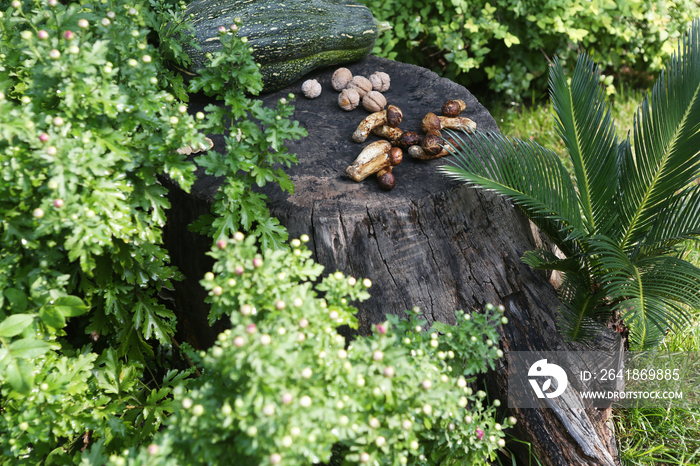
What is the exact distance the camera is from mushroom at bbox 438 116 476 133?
7.18ft

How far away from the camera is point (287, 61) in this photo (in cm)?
256

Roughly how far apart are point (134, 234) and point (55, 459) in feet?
2.37

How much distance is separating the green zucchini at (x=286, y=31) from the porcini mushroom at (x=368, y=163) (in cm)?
86

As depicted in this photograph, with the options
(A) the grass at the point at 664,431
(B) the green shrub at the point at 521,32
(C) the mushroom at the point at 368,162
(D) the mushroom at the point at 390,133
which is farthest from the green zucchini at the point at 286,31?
(A) the grass at the point at 664,431

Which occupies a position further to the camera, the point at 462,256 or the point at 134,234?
the point at 462,256

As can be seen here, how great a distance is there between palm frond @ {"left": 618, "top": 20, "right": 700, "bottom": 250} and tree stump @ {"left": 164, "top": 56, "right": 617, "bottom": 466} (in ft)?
1.41

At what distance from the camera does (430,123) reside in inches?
85.7

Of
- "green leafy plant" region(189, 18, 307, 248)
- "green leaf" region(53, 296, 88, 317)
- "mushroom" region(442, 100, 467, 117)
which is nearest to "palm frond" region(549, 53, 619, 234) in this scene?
"mushroom" region(442, 100, 467, 117)

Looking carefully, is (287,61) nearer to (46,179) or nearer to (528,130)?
(46,179)

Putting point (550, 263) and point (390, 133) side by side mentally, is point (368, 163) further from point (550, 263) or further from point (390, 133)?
point (550, 263)

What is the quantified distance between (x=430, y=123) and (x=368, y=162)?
41 centimetres

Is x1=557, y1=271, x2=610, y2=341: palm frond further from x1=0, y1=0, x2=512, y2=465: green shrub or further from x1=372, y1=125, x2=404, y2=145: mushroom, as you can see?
x1=372, y1=125, x2=404, y2=145: mushroom

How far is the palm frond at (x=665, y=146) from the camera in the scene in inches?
72.7

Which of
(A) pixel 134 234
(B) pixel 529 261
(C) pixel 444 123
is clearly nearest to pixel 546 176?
(B) pixel 529 261
